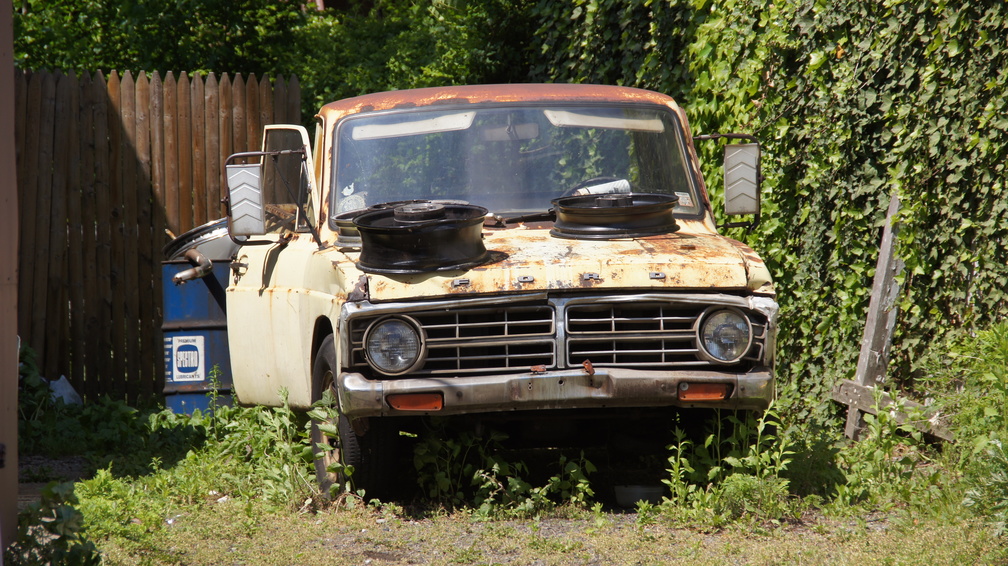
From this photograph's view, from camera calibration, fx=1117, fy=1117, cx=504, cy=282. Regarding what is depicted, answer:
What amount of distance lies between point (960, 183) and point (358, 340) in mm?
3111

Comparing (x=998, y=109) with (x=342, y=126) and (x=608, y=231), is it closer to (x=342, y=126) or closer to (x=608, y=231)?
(x=608, y=231)

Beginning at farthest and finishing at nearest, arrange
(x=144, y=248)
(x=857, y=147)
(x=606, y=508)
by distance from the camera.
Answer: (x=144, y=248)
(x=857, y=147)
(x=606, y=508)

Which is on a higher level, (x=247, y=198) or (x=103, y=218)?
(x=247, y=198)

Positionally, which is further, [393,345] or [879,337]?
[879,337]

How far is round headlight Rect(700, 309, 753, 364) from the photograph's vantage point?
4.77 m

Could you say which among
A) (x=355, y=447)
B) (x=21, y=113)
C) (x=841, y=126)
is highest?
(x=21, y=113)

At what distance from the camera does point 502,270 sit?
4770 mm

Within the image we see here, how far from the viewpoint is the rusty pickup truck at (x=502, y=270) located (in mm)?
4711

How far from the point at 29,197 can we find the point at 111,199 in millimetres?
600

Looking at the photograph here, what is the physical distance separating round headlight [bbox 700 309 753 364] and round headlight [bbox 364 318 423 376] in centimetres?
122

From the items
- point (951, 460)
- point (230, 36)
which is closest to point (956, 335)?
point (951, 460)

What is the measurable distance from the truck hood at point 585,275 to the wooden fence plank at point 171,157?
4425mm

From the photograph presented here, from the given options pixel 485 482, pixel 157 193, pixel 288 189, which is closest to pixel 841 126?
pixel 485 482

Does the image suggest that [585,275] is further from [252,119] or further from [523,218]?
[252,119]
